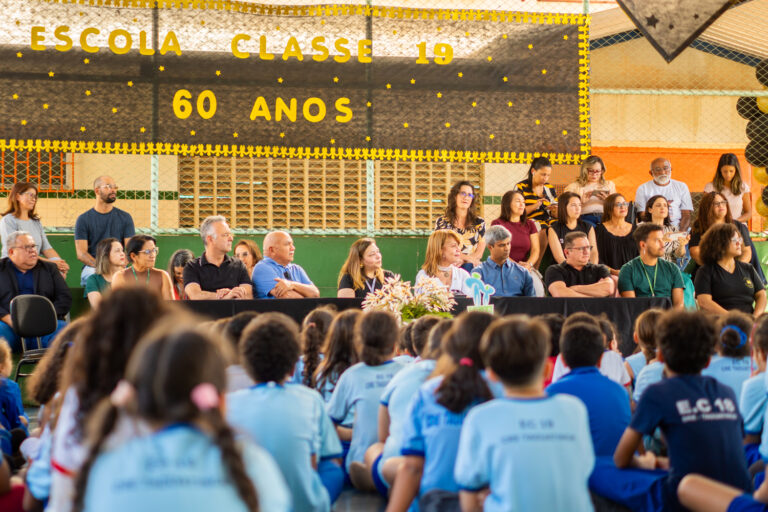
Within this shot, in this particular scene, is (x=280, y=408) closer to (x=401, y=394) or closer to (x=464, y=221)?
(x=401, y=394)

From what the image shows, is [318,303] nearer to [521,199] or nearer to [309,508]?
[521,199]

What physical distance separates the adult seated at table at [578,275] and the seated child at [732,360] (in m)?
2.80

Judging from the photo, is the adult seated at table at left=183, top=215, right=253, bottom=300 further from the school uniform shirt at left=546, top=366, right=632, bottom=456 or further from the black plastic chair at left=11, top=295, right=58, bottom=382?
the school uniform shirt at left=546, top=366, right=632, bottom=456

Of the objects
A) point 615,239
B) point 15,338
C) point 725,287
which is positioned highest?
point 615,239

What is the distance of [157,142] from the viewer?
763 centimetres

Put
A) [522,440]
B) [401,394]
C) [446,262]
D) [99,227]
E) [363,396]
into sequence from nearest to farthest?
[522,440], [401,394], [363,396], [446,262], [99,227]

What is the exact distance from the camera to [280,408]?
2.94 m

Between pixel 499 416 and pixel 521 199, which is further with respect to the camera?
pixel 521 199

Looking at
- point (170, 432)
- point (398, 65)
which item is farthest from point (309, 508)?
point (398, 65)

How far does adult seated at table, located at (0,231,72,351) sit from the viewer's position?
6613 mm

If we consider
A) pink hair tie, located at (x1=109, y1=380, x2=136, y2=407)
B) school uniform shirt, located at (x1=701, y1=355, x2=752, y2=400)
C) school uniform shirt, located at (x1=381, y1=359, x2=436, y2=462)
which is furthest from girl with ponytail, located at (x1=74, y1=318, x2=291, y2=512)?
school uniform shirt, located at (x1=701, y1=355, x2=752, y2=400)

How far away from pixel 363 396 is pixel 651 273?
3900 millimetres

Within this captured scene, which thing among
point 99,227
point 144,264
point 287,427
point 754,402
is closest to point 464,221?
point 144,264

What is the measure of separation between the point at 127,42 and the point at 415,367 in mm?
5200
